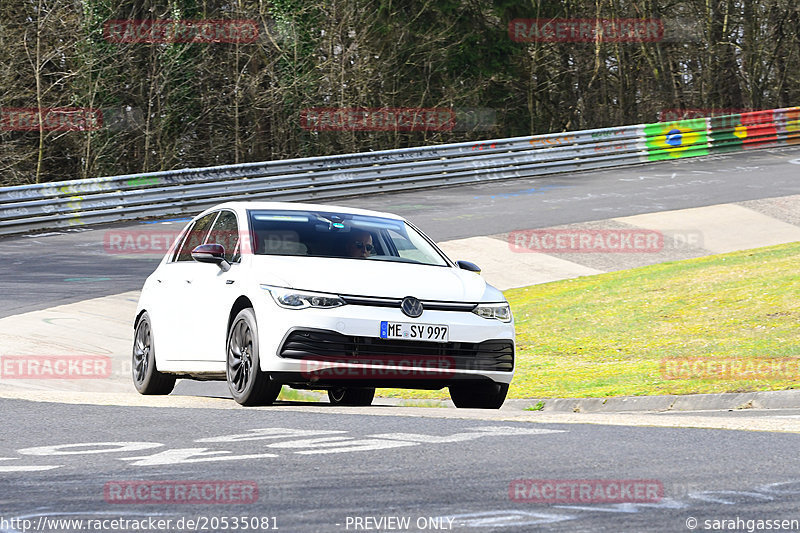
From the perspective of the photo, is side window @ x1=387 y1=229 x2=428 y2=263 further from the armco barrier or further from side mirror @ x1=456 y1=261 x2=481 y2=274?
the armco barrier

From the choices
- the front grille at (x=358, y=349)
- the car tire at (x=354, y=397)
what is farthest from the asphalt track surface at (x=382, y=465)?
the car tire at (x=354, y=397)

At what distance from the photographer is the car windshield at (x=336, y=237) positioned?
9570 millimetres

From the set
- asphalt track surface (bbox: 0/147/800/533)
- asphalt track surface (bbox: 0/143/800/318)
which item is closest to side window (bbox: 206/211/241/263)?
asphalt track surface (bbox: 0/147/800/533)

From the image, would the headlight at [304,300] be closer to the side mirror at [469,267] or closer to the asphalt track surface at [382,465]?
the asphalt track surface at [382,465]

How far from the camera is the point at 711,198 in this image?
1072 inches

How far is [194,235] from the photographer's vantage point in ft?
35.4

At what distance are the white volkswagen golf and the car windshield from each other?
0.04 ft

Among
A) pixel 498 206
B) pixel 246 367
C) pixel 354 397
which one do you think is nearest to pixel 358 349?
pixel 246 367

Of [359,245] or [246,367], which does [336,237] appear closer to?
[359,245]

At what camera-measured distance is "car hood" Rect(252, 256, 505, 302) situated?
28.7 feet

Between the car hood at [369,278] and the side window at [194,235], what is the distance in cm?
158

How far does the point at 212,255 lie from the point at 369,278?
57.2 inches

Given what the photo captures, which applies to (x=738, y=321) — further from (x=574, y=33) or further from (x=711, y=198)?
(x=574, y=33)

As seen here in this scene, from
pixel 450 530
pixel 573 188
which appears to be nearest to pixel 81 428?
pixel 450 530
